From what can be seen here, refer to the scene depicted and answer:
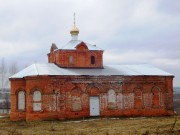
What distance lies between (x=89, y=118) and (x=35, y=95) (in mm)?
4969

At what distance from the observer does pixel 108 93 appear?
31.9m

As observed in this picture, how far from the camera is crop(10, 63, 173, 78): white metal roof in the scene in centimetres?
3073

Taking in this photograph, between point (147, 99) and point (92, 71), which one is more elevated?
point (92, 71)

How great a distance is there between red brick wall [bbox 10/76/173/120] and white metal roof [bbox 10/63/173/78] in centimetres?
52

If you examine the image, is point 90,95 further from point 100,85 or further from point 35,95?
point 35,95

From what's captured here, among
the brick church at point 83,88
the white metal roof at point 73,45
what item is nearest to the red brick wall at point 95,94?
the brick church at point 83,88

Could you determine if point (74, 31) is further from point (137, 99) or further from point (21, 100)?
point (137, 99)

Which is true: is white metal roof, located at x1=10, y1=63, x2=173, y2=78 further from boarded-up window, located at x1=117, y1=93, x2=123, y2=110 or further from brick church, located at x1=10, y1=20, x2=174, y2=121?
boarded-up window, located at x1=117, y1=93, x2=123, y2=110

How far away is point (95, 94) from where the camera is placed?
31.4 meters

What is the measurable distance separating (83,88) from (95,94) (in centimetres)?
122

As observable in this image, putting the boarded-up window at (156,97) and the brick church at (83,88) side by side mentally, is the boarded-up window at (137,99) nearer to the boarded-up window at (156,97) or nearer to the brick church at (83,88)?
the brick church at (83,88)

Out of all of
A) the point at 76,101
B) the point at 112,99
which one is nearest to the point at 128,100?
the point at 112,99

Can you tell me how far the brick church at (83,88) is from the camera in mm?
29812

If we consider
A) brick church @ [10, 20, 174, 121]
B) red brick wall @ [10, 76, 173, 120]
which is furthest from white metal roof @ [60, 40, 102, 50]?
red brick wall @ [10, 76, 173, 120]
